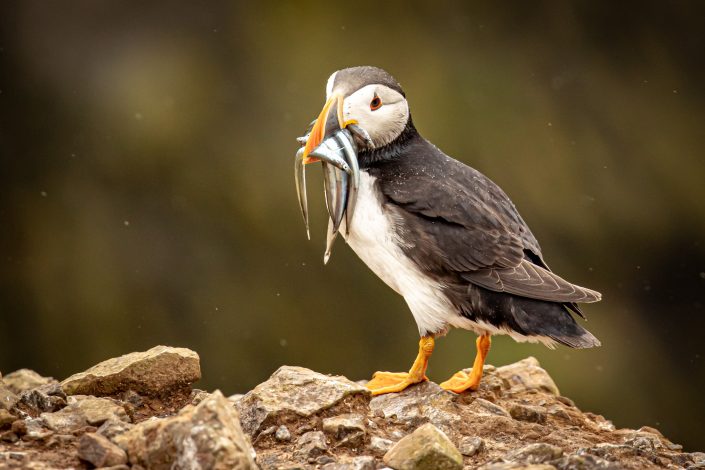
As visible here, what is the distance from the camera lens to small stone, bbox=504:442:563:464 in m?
3.12

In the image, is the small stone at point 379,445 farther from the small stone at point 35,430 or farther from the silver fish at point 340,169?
the small stone at point 35,430

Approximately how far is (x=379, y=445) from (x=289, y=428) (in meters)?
0.33

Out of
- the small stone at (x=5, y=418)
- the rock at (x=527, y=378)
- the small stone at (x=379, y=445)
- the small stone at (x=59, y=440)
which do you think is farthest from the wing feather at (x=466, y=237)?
the small stone at (x=5, y=418)

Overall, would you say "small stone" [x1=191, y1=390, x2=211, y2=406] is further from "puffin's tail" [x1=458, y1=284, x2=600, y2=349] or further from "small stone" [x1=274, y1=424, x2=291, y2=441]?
"puffin's tail" [x1=458, y1=284, x2=600, y2=349]

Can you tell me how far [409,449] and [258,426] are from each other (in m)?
0.60

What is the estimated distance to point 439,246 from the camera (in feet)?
13.4

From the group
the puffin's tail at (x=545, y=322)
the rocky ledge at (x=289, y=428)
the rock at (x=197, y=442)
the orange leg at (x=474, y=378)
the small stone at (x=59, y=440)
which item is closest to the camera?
the rock at (x=197, y=442)

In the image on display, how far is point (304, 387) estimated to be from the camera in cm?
365

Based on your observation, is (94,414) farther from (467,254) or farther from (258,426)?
(467,254)

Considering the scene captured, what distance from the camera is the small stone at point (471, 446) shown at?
11.3ft

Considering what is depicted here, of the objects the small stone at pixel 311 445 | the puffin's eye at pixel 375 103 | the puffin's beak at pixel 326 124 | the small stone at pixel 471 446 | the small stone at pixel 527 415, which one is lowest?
the small stone at pixel 527 415

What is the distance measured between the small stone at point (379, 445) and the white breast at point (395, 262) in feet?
2.76

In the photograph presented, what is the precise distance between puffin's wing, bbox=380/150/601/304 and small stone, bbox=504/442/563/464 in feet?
3.16

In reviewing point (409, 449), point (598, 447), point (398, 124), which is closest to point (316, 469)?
point (409, 449)
